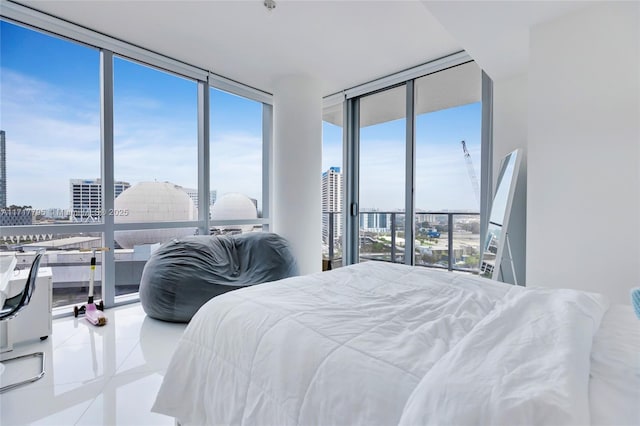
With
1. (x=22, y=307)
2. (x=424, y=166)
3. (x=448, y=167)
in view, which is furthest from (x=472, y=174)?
(x=22, y=307)

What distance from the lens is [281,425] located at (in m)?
0.82

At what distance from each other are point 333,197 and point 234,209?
1.54m

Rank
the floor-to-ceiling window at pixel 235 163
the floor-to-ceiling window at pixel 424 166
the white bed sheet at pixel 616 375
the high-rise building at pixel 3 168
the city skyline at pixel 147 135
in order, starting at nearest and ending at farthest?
1. the white bed sheet at pixel 616 375
2. the high-rise building at pixel 3 168
3. the city skyline at pixel 147 135
4. the floor-to-ceiling window at pixel 424 166
5. the floor-to-ceiling window at pixel 235 163

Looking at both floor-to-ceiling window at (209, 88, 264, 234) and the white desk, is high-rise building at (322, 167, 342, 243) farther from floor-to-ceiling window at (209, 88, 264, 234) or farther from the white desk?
the white desk

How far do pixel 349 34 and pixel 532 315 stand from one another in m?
2.90

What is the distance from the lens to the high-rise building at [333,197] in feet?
15.3

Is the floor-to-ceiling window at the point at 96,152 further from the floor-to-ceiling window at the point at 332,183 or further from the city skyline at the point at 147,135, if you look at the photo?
the floor-to-ceiling window at the point at 332,183

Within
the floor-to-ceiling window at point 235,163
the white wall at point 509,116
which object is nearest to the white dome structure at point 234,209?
the floor-to-ceiling window at point 235,163

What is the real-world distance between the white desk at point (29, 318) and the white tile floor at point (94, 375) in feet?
0.23

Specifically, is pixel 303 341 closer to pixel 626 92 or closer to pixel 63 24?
pixel 626 92

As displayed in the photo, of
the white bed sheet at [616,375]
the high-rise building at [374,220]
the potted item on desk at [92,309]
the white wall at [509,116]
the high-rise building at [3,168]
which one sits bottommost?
the potted item on desk at [92,309]

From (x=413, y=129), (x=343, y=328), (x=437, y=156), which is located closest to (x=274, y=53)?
(x=413, y=129)

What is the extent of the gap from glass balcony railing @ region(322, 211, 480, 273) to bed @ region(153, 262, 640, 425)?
2255 millimetres

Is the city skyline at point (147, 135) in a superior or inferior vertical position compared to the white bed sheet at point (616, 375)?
superior
